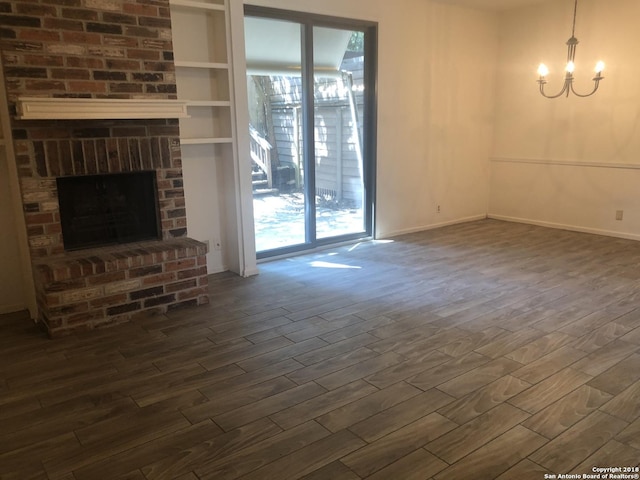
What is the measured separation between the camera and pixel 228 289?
4203mm

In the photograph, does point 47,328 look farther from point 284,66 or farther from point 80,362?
point 284,66

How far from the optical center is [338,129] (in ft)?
17.7

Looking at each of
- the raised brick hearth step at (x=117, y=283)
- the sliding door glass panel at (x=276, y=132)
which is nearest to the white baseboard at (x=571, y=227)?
the sliding door glass panel at (x=276, y=132)

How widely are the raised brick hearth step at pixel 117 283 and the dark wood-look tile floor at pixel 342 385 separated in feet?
0.41

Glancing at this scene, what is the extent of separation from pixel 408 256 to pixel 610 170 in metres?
2.72

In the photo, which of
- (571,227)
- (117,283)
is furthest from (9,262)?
(571,227)

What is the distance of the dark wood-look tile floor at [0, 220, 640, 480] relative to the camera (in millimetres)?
2062

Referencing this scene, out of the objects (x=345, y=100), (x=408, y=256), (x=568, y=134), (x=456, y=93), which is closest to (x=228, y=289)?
(x=408, y=256)

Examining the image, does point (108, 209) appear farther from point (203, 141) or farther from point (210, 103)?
point (210, 103)

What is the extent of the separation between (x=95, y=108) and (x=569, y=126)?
17.5ft

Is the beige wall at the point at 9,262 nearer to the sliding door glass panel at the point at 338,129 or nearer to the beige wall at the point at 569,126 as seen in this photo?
the sliding door glass panel at the point at 338,129

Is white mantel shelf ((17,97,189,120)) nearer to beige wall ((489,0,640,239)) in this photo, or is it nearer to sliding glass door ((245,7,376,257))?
sliding glass door ((245,7,376,257))

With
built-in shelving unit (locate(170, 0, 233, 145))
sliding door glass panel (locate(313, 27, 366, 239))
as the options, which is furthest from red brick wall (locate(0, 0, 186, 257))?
sliding door glass panel (locate(313, 27, 366, 239))

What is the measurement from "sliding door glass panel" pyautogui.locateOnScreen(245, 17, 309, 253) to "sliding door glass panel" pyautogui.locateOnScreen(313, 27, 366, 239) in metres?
0.22
